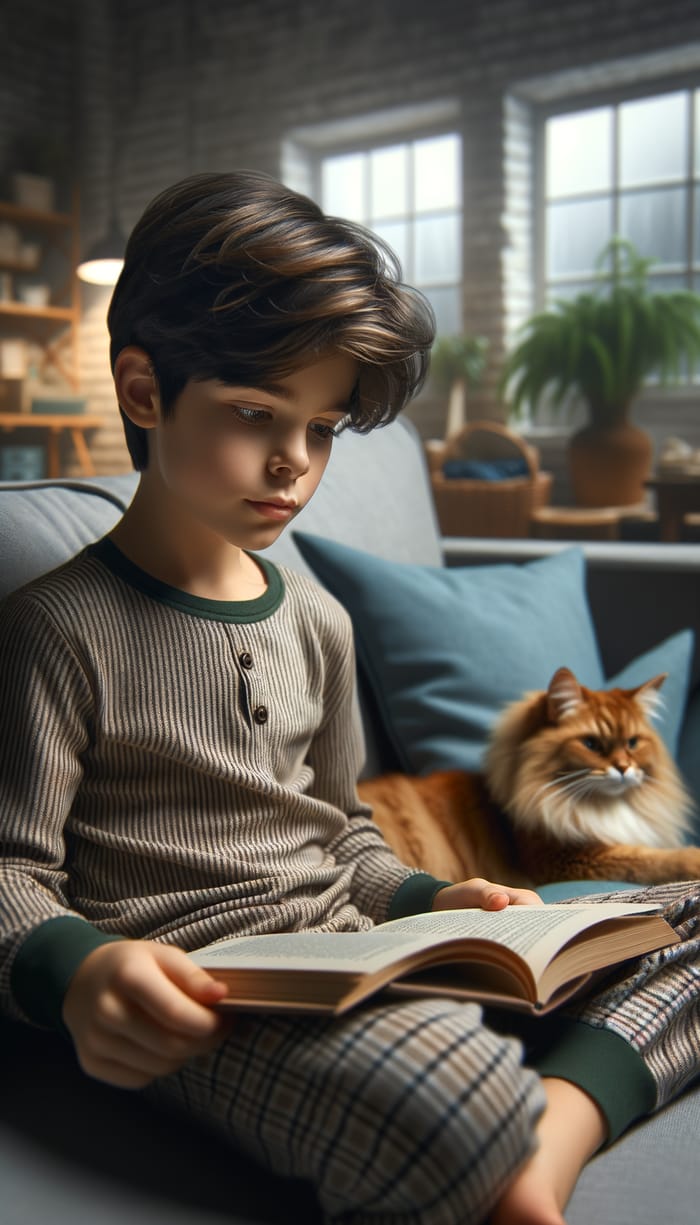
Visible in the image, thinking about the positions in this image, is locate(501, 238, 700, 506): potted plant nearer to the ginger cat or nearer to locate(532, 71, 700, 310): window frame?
locate(532, 71, 700, 310): window frame

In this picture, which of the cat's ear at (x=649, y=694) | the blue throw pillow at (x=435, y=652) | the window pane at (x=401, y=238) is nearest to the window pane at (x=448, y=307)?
the window pane at (x=401, y=238)

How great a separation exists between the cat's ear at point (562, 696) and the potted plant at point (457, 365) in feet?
11.3

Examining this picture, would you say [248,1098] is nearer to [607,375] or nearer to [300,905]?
[300,905]

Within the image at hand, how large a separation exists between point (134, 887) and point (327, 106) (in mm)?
4907

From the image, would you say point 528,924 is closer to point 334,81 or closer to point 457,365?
point 457,365

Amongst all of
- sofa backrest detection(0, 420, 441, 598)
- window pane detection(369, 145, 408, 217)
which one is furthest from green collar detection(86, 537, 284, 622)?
window pane detection(369, 145, 408, 217)

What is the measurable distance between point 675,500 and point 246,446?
2588 mm

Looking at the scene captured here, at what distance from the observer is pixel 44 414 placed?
17.5 ft

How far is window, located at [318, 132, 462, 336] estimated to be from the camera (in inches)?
193

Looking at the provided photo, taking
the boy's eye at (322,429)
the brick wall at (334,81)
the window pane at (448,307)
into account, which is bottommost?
the boy's eye at (322,429)

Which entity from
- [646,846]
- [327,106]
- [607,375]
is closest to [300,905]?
[646,846]

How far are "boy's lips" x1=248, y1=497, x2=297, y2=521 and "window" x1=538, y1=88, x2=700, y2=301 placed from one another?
3.86 m

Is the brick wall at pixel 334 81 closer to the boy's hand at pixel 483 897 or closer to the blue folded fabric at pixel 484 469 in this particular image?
the blue folded fabric at pixel 484 469

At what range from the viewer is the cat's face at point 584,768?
3.89ft
